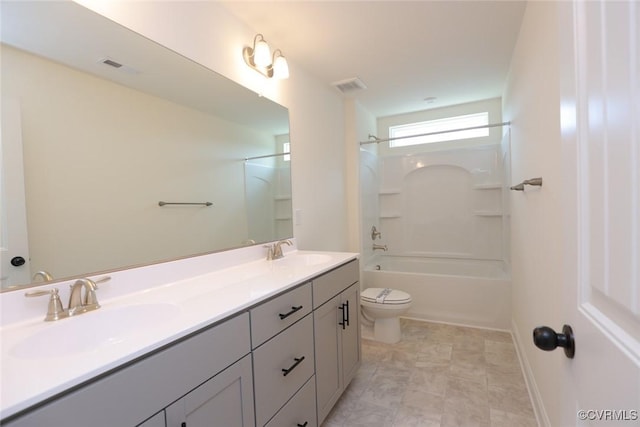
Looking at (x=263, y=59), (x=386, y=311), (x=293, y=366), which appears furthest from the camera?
(x=386, y=311)

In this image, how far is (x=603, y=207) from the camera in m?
A: 0.44

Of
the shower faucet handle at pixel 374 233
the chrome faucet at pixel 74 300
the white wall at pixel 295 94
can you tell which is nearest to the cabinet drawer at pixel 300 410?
the chrome faucet at pixel 74 300

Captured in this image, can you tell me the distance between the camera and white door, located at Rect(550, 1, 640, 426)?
364 millimetres

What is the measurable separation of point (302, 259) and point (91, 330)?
125 centimetres

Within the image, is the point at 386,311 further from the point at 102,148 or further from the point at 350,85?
the point at 102,148

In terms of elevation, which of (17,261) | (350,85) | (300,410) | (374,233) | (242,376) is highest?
(350,85)

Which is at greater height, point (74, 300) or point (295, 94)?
point (295, 94)

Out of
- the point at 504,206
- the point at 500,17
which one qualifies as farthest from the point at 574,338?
the point at 504,206

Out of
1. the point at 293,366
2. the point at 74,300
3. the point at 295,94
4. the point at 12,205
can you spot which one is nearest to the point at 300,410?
the point at 293,366

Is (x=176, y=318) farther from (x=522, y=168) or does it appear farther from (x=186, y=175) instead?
(x=522, y=168)

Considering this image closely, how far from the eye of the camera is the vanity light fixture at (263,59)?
182 cm

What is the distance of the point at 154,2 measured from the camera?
4.27ft

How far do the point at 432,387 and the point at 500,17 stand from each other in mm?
2445

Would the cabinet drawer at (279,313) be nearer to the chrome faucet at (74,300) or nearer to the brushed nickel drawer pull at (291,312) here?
the brushed nickel drawer pull at (291,312)
